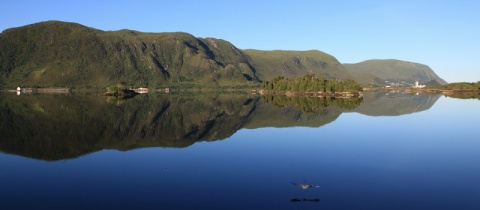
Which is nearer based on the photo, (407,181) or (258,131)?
(407,181)

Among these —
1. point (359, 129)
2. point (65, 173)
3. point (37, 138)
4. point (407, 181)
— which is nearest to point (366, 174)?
point (407, 181)

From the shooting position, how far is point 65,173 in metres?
32.5

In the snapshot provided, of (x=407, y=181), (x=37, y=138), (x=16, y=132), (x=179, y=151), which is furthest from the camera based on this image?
(x=16, y=132)

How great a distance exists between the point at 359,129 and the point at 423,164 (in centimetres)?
2950

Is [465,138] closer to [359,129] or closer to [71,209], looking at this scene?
[359,129]

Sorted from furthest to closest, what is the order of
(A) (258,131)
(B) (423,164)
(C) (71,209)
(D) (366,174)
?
(A) (258,131)
(B) (423,164)
(D) (366,174)
(C) (71,209)

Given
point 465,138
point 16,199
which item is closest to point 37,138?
point 16,199

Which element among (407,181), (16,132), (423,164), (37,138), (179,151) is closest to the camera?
(407,181)

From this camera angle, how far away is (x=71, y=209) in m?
23.5

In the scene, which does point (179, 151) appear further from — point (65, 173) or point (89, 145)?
point (65, 173)

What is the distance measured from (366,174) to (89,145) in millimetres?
31095

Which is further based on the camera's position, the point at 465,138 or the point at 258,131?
the point at 258,131

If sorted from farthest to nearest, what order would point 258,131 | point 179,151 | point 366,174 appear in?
point 258,131
point 179,151
point 366,174

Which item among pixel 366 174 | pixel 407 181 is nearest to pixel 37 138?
pixel 366 174
